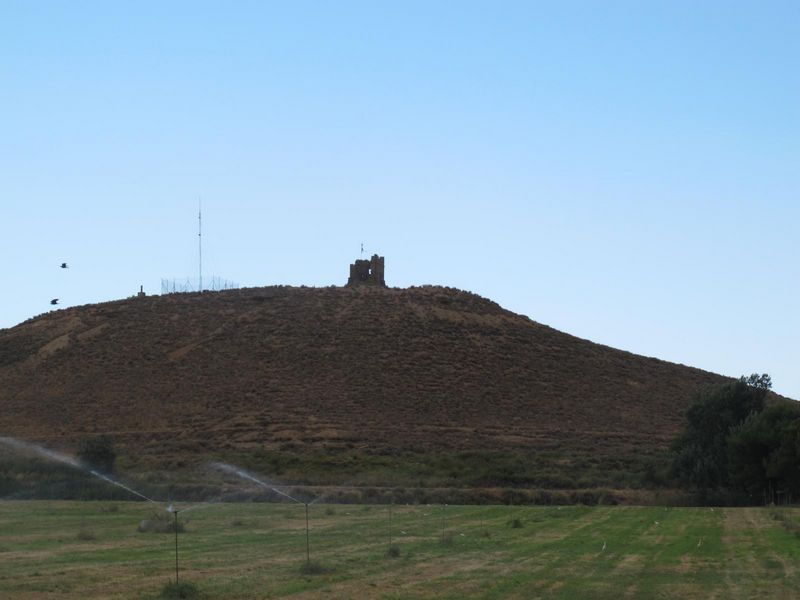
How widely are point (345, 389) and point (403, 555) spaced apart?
60.1 m

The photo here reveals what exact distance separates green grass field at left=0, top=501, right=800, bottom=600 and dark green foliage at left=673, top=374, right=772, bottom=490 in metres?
18.1

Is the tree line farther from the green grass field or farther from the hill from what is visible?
the green grass field

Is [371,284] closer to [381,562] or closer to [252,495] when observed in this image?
[252,495]

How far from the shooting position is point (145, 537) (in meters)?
29.7

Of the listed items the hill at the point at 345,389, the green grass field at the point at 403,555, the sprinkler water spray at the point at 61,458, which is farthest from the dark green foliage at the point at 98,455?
the green grass field at the point at 403,555

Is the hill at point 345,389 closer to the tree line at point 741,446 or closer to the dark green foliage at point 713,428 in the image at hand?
the dark green foliage at point 713,428

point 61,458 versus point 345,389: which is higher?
point 345,389

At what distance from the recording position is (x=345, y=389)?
8506cm

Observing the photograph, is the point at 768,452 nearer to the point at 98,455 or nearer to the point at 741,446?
the point at 741,446

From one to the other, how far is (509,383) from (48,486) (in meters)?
47.0

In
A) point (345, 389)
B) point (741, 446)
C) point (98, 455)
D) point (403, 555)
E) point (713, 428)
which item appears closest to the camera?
point (403, 555)

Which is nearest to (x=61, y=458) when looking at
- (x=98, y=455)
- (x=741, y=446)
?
(x=98, y=455)

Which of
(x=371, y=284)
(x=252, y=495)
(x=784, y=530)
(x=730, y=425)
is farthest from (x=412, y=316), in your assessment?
(x=784, y=530)

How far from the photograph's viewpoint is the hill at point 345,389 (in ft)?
226
